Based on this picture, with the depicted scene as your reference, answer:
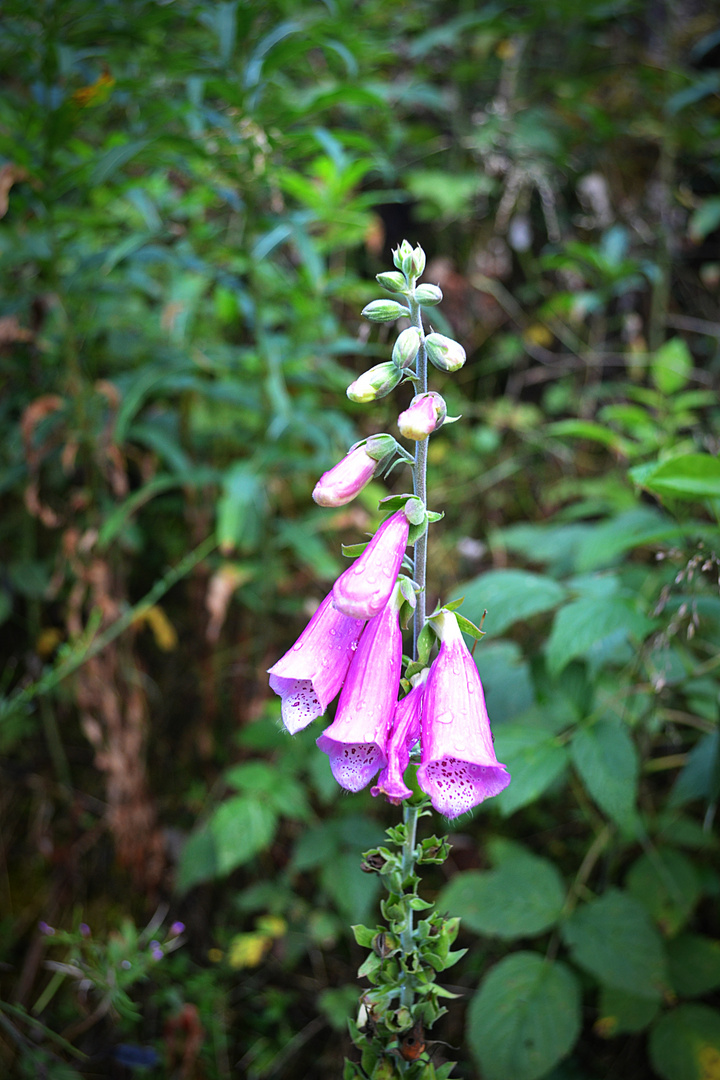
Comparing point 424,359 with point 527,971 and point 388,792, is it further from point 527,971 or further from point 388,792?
point 527,971

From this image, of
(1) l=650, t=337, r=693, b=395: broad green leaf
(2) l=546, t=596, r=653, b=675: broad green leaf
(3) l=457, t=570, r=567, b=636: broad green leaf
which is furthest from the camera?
(1) l=650, t=337, r=693, b=395: broad green leaf

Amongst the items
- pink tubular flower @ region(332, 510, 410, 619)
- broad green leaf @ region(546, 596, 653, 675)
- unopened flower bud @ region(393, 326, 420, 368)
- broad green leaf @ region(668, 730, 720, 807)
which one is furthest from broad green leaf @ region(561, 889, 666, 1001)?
Result: unopened flower bud @ region(393, 326, 420, 368)

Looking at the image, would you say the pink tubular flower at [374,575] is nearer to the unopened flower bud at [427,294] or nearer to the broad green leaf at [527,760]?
the unopened flower bud at [427,294]

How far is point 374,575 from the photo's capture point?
0.89m

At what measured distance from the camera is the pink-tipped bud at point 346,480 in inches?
35.8

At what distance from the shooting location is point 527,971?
1.65 meters

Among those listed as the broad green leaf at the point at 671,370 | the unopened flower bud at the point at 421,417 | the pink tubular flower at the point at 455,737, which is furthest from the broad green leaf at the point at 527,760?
the broad green leaf at the point at 671,370

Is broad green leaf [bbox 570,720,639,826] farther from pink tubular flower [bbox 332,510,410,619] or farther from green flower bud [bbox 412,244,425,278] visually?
green flower bud [bbox 412,244,425,278]

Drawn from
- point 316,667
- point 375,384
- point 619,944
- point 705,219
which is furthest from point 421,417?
point 705,219

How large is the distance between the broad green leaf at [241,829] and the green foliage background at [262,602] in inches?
0.4

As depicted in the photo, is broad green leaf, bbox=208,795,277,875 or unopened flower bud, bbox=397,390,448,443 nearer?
unopened flower bud, bbox=397,390,448,443

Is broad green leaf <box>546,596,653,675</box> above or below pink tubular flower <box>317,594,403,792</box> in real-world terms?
below

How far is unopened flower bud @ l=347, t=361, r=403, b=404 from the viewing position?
923mm

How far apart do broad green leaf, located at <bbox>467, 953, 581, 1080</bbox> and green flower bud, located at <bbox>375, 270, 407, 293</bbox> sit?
1614 mm
